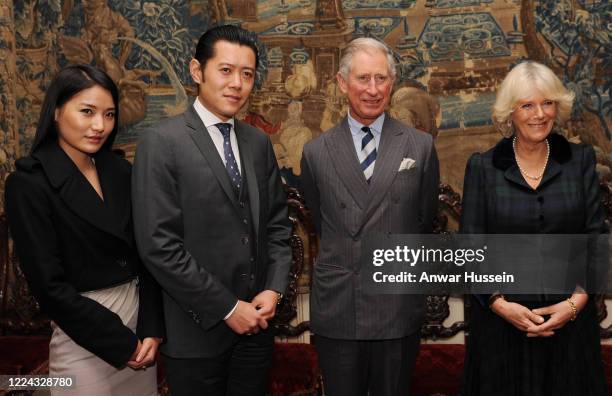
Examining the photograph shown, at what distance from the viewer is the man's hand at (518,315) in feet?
8.39

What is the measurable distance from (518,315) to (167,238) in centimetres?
156

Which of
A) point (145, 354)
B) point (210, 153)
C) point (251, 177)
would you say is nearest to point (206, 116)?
point (210, 153)

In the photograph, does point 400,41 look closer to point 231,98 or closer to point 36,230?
point 231,98

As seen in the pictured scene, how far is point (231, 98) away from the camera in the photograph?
248cm

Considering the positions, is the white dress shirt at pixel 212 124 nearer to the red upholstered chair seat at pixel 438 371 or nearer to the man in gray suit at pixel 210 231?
the man in gray suit at pixel 210 231

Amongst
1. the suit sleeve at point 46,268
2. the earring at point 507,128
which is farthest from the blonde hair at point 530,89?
the suit sleeve at point 46,268

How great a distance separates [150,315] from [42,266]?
48 cm

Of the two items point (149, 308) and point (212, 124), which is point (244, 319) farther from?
point (212, 124)

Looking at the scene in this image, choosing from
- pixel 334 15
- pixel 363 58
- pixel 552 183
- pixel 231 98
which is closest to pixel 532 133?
pixel 552 183

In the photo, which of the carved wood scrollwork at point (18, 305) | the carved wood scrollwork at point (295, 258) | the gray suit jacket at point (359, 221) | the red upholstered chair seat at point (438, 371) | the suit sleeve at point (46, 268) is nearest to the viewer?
the suit sleeve at point (46, 268)

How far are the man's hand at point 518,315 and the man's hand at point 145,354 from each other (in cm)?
152

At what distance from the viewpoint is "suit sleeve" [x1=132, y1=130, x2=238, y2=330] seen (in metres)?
2.33

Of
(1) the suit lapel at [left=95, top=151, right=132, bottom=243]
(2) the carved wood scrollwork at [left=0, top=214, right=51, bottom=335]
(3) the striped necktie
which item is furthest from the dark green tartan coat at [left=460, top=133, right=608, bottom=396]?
(2) the carved wood scrollwork at [left=0, top=214, right=51, bottom=335]

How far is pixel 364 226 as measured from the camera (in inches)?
103
